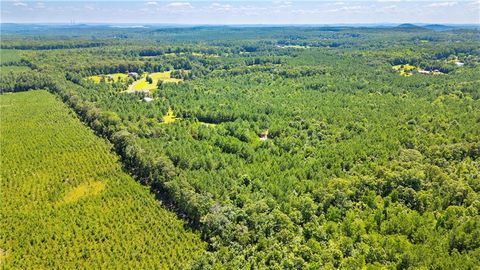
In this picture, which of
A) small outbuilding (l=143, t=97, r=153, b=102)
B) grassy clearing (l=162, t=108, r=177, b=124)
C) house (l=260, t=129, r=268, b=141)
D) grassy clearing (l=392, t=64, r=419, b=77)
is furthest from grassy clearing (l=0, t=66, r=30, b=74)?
grassy clearing (l=392, t=64, r=419, b=77)

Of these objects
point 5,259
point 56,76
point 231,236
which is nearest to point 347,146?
point 231,236

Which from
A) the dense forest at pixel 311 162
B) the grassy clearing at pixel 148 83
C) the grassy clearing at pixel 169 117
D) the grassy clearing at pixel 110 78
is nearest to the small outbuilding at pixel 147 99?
the dense forest at pixel 311 162

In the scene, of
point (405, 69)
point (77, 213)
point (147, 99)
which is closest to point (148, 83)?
point (147, 99)

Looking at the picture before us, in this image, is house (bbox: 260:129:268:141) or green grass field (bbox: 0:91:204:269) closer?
green grass field (bbox: 0:91:204:269)

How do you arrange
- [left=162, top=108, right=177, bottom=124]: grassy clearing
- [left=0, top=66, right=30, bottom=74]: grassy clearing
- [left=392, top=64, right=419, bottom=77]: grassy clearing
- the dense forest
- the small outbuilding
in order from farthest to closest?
[left=0, top=66, right=30, bottom=74]: grassy clearing
[left=392, top=64, right=419, bottom=77]: grassy clearing
the small outbuilding
[left=162, top=108, right=177, bottom=124]: grassy clearing
the dense forest

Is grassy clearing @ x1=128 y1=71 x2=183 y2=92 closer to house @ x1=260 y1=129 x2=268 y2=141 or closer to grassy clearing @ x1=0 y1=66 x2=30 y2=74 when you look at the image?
grassy clearing @ x1=0 y1=66 x2=30 y2=74

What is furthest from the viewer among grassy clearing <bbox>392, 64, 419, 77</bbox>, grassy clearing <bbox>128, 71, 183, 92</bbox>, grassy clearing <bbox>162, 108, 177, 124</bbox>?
grassy clearing <bbox>392, 64, 419, 77</bbox>
